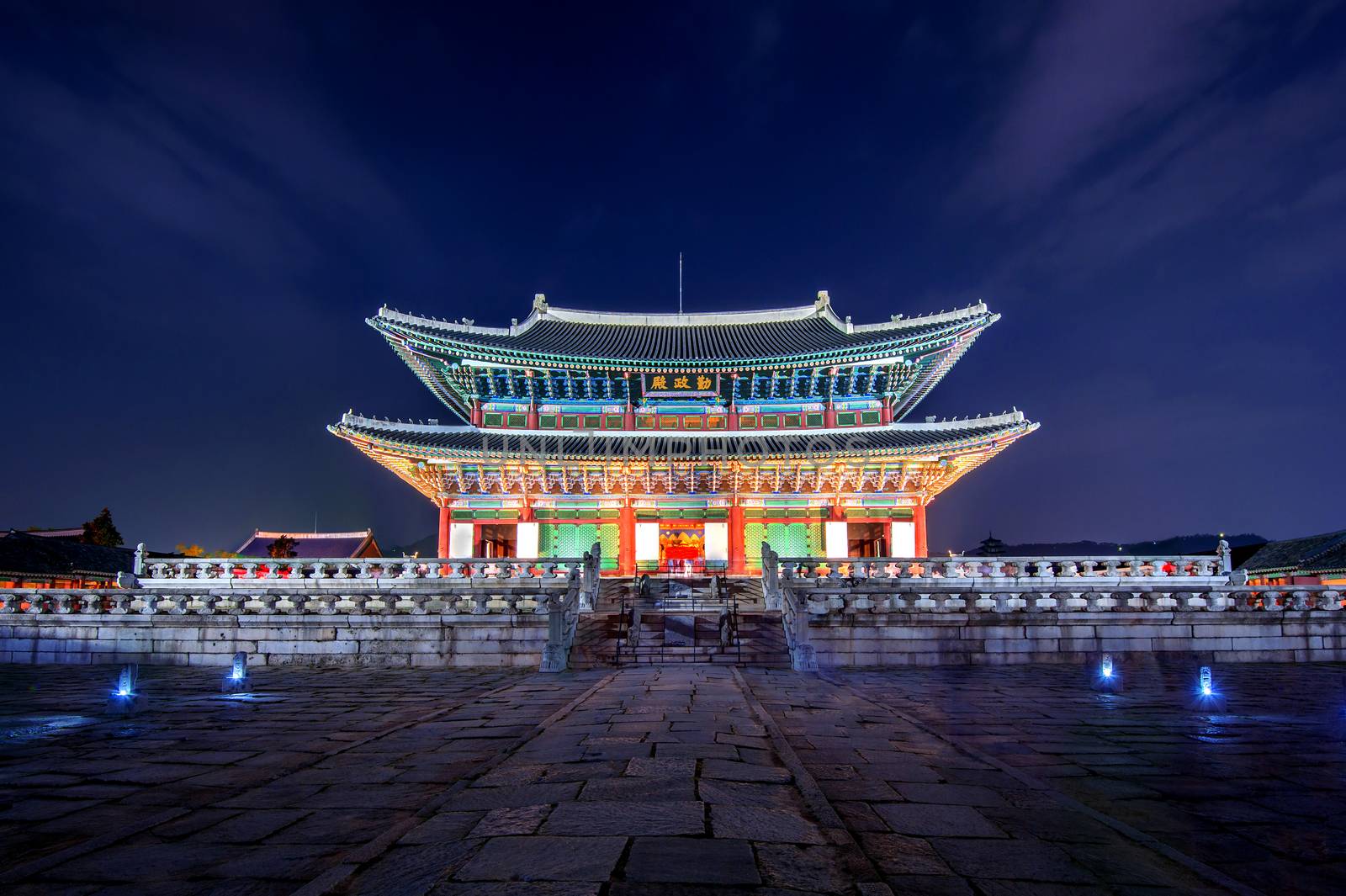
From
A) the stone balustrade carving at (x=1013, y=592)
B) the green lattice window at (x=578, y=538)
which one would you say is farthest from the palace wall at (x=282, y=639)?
the green lattice window at (x=578, y=538)

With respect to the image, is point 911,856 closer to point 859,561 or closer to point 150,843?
point 150,843

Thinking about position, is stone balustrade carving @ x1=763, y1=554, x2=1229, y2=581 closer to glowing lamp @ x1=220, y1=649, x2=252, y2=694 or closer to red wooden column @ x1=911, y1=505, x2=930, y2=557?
red wooden column @ x1=911, y1=505, x2=930, y2=557

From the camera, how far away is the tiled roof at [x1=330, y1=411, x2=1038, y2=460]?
87.9 ft

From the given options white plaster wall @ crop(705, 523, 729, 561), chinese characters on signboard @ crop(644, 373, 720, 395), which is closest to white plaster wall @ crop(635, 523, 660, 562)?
white plaster wall @ crop(705, 523, 729, 561)

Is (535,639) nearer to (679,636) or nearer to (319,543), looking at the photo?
(679,636)

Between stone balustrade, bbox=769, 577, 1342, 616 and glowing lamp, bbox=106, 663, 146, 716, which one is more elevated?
stone balustrade, bbox=769, 577, 1342, 616

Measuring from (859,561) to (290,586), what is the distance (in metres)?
14.9

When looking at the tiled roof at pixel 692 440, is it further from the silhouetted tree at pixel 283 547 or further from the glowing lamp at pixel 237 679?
the silhouetted tree at pixel 283 547

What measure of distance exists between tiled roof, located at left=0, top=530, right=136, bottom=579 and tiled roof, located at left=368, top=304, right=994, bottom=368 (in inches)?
609

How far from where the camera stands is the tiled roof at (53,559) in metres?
29.7

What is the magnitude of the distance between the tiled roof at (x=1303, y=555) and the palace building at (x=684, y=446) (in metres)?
14.1

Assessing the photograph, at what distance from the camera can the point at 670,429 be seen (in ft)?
98.9

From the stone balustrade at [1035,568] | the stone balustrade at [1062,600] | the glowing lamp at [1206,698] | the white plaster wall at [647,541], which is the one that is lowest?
the glowing lamp at [1206,698]

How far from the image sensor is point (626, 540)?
93.6ft
